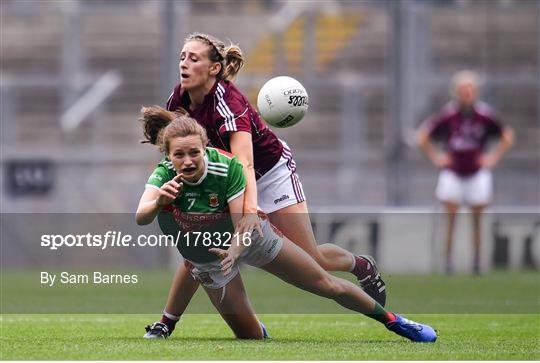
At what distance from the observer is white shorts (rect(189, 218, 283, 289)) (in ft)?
20.8

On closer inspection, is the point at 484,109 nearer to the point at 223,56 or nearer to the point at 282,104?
the point at 282,104

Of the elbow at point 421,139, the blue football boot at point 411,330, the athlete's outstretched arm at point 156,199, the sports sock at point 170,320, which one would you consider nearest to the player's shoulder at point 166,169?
the athlete's outstretched arm at point 156,199

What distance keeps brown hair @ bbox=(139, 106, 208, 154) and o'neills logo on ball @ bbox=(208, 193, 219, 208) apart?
10.2 inches

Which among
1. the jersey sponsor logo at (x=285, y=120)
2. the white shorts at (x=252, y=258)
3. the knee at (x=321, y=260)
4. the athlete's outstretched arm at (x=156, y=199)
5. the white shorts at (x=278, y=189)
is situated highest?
the jersey sponsor logo at (x=285, y=120)

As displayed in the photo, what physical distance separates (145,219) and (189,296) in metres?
1.08

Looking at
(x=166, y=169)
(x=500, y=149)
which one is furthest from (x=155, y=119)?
(x=500, y=149)

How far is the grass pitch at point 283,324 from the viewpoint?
6.11 metres

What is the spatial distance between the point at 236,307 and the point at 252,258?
1.55 feet

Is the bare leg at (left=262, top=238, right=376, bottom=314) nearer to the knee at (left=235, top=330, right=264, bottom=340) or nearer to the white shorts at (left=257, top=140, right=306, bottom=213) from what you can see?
the knee at (left=235, top=330, right=264, bottom=340)

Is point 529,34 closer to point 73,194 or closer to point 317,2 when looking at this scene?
point 317,2

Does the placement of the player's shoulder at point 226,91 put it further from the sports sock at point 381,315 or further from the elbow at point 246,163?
the sports sock at point 381,315

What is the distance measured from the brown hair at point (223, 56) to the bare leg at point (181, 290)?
1.04 m

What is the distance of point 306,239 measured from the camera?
7211 millimetres

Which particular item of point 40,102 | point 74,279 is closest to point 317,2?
point 40,102
